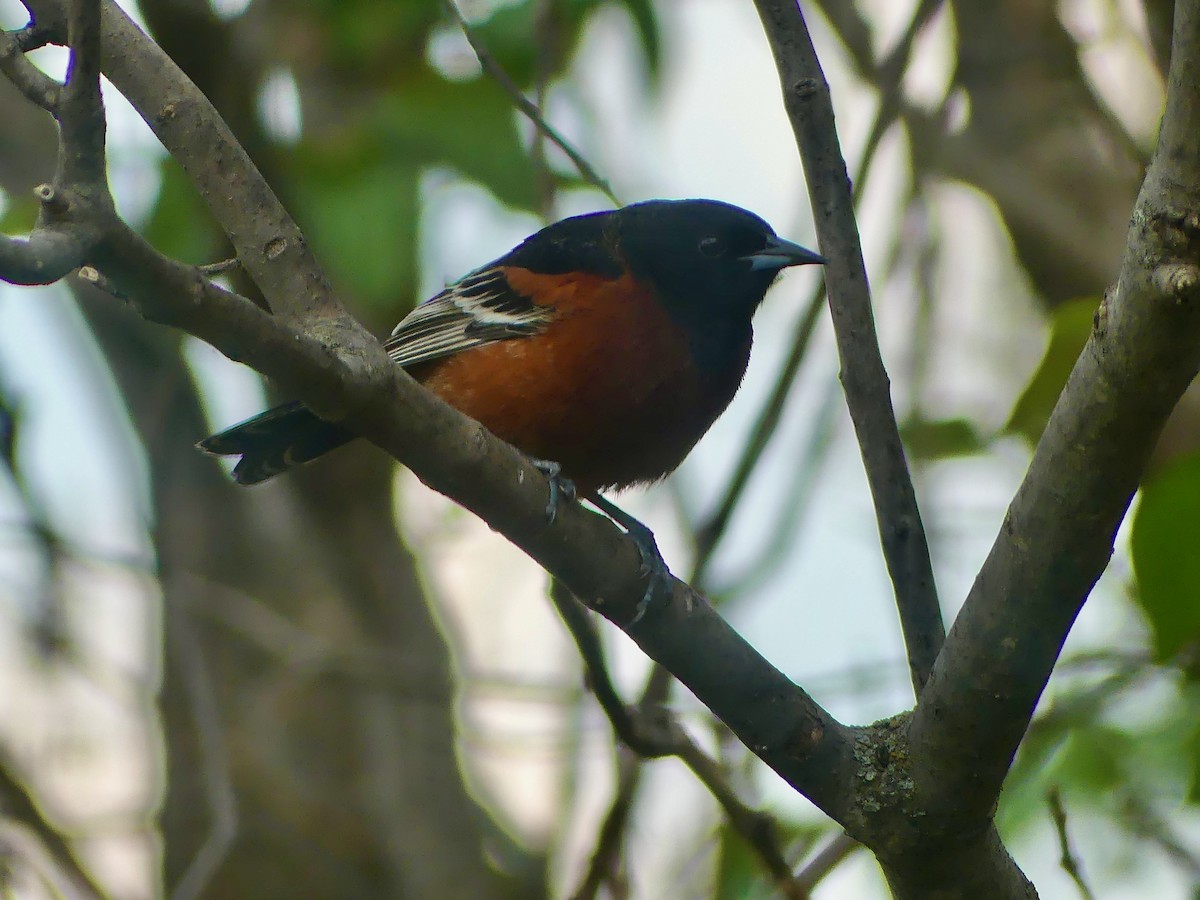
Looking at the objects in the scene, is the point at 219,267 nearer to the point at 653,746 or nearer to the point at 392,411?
→ the point at 392,411

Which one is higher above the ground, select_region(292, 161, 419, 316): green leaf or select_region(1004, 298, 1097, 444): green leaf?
select_region(292, 161, 419, 316): green leaf

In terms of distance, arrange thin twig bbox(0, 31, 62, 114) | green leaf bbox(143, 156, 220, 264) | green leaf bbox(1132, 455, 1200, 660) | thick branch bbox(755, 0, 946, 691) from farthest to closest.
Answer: green leaf bbox(143, 156, 220, 264) < thick branch bbox(755, 0, 946, 691) < green leaf bbox(1132, 455, 1200, 660) < thin twig bbox(0, 31, 62, 114)

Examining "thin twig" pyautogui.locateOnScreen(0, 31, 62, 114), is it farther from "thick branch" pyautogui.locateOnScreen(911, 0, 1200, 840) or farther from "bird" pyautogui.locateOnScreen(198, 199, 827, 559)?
"bird" pyautogui.locateOnScreen(198, 199, 827, 559)

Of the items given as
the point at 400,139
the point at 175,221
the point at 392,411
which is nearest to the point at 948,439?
the point at 400,139

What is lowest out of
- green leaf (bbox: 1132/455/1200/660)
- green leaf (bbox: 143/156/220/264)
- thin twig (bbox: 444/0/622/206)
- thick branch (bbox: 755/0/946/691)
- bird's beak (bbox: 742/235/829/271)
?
green leaf (bbox: 1132/455/1200/660)

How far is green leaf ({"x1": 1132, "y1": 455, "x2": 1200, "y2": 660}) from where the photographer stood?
2.70m

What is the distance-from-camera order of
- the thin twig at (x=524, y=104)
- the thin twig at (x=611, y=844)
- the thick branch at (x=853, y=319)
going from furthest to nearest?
the thin twig at (x=524, y=104) < the thin twig at (x=611, y=844) < the thick branch at (x=853, y=319)

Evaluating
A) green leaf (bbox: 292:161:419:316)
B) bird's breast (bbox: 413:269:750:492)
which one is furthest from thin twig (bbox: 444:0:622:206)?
green leaf (bbox: 292:161:419:316)

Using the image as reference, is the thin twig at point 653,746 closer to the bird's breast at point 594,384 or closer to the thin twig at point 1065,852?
the thin twig at point 1065,852

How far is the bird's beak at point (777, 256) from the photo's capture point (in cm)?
453

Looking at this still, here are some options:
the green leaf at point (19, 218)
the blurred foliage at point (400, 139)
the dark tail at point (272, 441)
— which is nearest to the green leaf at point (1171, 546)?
the dark tail at point (272, 441)

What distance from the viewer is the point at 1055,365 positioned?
3346 millimetres

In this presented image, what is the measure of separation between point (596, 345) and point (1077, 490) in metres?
2.14

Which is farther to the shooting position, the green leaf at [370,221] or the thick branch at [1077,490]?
the green leaf at [370,221]
